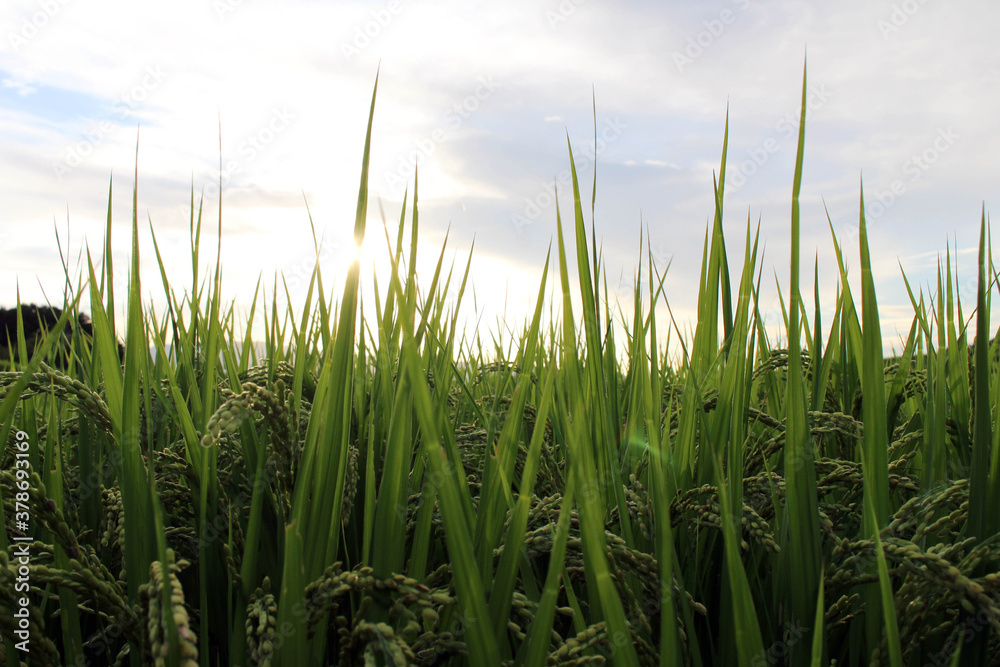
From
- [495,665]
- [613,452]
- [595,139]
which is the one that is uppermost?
[595,139]

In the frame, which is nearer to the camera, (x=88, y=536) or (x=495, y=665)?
(x=495, y=665)

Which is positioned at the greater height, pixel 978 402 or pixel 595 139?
pixel 595 139

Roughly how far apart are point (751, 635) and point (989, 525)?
50 cm

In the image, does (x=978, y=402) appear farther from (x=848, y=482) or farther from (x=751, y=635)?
(x=751, y=635)

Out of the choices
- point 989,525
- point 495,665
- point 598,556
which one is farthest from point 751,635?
point 989,525

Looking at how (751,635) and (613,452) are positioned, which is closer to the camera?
(751,635)

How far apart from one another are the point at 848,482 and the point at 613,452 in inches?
22.8

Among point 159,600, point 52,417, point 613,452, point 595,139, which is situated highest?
point 595,139

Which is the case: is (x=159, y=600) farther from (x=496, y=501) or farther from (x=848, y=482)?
(x=848, y=482)


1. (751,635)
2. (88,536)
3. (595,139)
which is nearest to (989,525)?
(751,635)

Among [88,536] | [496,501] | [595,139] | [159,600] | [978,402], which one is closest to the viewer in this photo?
[159,600]

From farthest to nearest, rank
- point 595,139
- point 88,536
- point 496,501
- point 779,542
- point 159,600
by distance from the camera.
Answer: point 595,139 → point 88,536 → point 779,542 → point 496,501 → point 159,600

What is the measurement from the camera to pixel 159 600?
0.75m

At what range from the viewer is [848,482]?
131 cm
